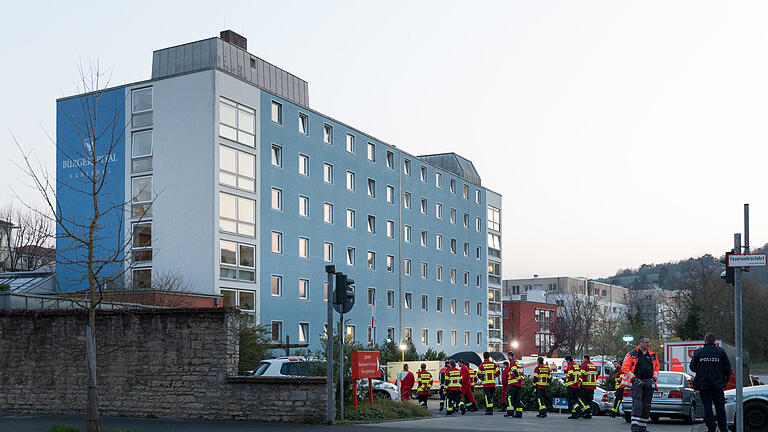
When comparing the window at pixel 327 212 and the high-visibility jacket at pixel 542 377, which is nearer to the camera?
the high-visibility jacket at pixel 542 377

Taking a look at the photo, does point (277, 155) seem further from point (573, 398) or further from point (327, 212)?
point (573, 398)

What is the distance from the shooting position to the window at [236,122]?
44281 mm

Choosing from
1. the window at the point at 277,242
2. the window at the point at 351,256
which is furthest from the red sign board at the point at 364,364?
the window at the point at 351,256

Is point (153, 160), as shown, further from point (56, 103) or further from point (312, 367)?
point (312, 367)

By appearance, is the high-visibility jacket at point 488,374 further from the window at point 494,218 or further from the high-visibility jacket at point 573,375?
the window at point 494,218

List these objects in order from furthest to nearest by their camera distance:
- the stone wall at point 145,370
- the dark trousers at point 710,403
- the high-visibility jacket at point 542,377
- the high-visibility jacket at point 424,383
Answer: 1. the high-visibility jacket at point 424,383
2. the high-visibility jacket at point 542,377
3. the stone wall at point 145,370
4. the dark trousers at point 710,403

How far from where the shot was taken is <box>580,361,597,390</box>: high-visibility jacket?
24.3 m

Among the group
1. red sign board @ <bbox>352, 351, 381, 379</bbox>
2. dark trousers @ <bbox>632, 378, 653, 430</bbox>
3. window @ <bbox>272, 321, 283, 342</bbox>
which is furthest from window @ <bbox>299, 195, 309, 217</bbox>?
dark trousers @ <bbox>632, 378, 653, 430</bbox>

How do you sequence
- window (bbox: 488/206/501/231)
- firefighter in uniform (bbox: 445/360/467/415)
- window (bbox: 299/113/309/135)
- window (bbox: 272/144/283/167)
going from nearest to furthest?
firefighter in uniform (bbox: 445/360/467/415) → window (bbox: 272/144/283/167) → window (bbox: 299/113/309/135) → window (bbox: 488/206/501/231)

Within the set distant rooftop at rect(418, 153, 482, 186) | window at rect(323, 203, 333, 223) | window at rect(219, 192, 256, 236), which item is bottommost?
window at rect(219, 192, 256, 236)

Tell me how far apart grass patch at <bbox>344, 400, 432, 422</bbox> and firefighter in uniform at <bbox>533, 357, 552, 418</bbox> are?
3.65 meters

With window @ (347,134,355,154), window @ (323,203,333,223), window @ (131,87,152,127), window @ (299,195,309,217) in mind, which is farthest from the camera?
window @ (347,134,355,154)

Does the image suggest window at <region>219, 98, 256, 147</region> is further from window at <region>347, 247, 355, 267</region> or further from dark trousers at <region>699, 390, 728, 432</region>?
dark trousers at <region>699, 390, 728, 432</region>

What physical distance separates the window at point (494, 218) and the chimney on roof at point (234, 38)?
33.5 meters
